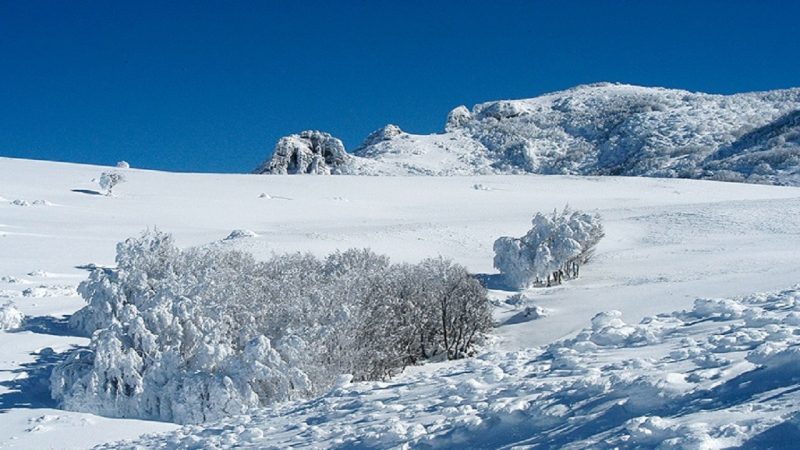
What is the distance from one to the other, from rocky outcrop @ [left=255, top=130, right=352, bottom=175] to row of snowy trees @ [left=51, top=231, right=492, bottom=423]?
83.8m

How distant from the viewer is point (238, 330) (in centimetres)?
1825

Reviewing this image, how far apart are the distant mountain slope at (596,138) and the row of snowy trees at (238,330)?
81.8 metres

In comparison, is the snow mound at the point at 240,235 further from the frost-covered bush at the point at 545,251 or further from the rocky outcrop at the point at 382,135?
the rocky outcrop at the point at 382,135

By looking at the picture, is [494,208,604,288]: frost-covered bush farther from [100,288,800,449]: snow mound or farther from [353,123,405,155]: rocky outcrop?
[353,123,405,155]: rocky outcrop

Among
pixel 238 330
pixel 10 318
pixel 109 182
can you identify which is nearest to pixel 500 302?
pixel 238 330

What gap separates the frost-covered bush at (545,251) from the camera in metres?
27.8

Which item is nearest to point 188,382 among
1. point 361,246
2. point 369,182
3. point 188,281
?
point 188,281

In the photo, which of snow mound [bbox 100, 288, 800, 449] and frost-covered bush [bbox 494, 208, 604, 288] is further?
frost-covered bush [bbox 494, 208, 604, 288]

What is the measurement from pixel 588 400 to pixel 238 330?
38.4ft

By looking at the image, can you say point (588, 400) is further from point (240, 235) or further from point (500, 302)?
point (240, 235)

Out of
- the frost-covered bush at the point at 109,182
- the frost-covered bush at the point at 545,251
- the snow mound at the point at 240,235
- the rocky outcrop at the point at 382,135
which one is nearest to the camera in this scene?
the frost-covered bush at the point at 545,251

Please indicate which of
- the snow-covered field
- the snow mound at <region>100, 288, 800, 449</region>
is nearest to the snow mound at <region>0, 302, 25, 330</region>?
the snow-covered field

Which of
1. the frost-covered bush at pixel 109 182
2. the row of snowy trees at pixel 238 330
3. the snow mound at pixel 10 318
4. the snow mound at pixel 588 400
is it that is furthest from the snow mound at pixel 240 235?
the snow mound at pixel 588 400

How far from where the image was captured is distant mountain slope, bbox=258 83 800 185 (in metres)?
110
